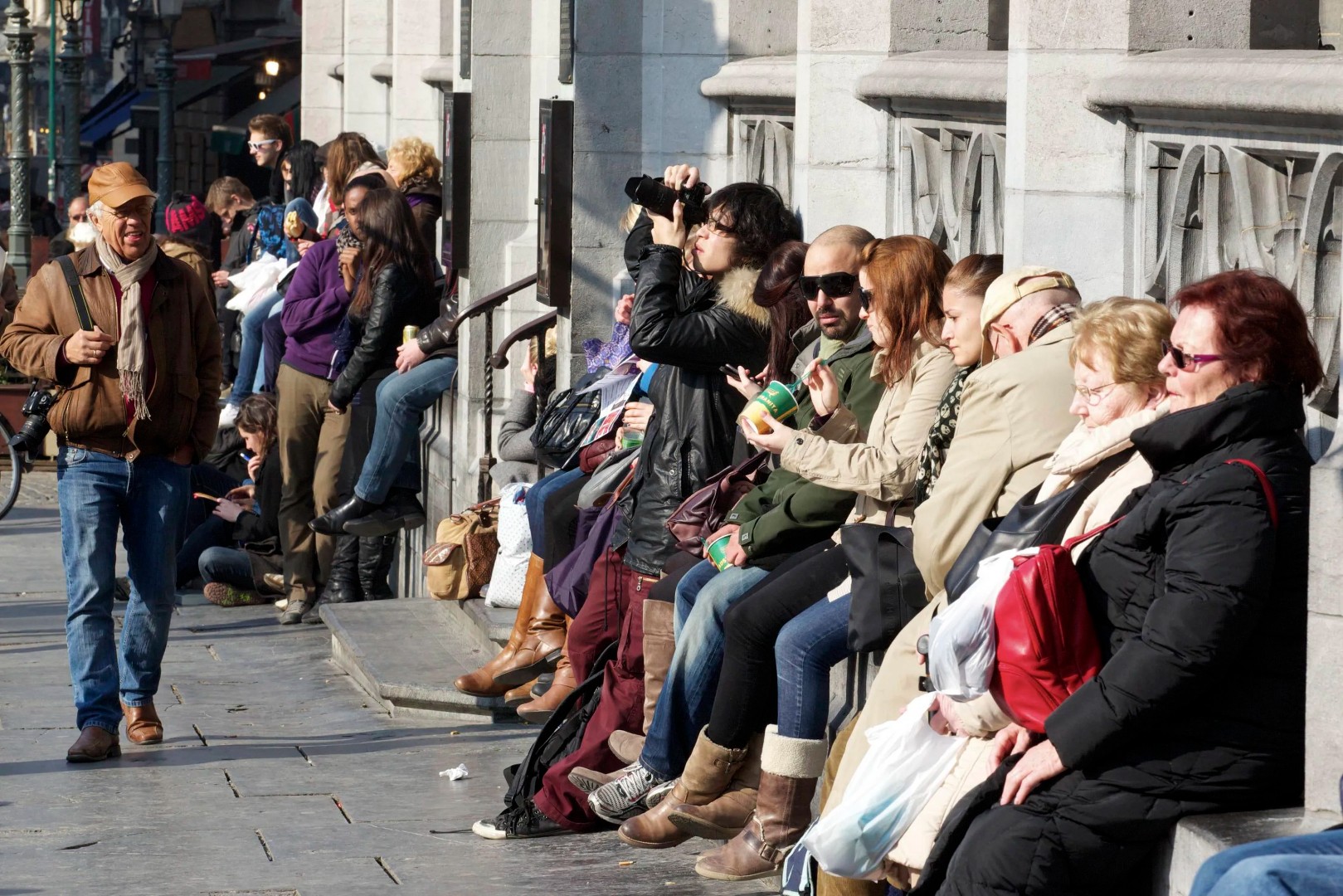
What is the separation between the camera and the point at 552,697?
8.40 metres

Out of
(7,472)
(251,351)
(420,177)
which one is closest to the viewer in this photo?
(420,177)

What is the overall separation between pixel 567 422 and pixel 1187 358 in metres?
4.68

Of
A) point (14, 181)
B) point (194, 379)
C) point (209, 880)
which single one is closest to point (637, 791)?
point (209, 880)

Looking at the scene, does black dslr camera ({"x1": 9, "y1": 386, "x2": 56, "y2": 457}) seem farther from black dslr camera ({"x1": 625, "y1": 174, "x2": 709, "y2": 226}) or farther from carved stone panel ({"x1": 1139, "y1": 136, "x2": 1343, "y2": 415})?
carved stone panel ({"x1": 1139, "y1": 136, "x2": 1343, "y2": 415})

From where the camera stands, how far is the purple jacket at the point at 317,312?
462 inches

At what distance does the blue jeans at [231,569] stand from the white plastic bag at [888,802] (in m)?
8.02

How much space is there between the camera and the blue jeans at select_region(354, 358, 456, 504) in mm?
11586

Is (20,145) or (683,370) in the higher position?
(20,145)

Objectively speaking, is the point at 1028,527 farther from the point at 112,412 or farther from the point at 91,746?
the point at 91,746

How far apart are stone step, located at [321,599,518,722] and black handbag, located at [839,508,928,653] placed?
3.51 metres

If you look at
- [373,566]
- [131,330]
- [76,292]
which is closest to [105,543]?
[131,330]

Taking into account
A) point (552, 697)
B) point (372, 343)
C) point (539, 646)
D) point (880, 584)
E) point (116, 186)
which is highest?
point (116, 186)

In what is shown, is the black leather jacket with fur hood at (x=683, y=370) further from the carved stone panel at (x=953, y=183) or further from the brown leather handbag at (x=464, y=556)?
the brown leather handbag at (x=464, y=556)

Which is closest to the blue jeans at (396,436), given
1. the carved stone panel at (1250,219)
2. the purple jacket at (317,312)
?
the purple jacket at (317,312)
